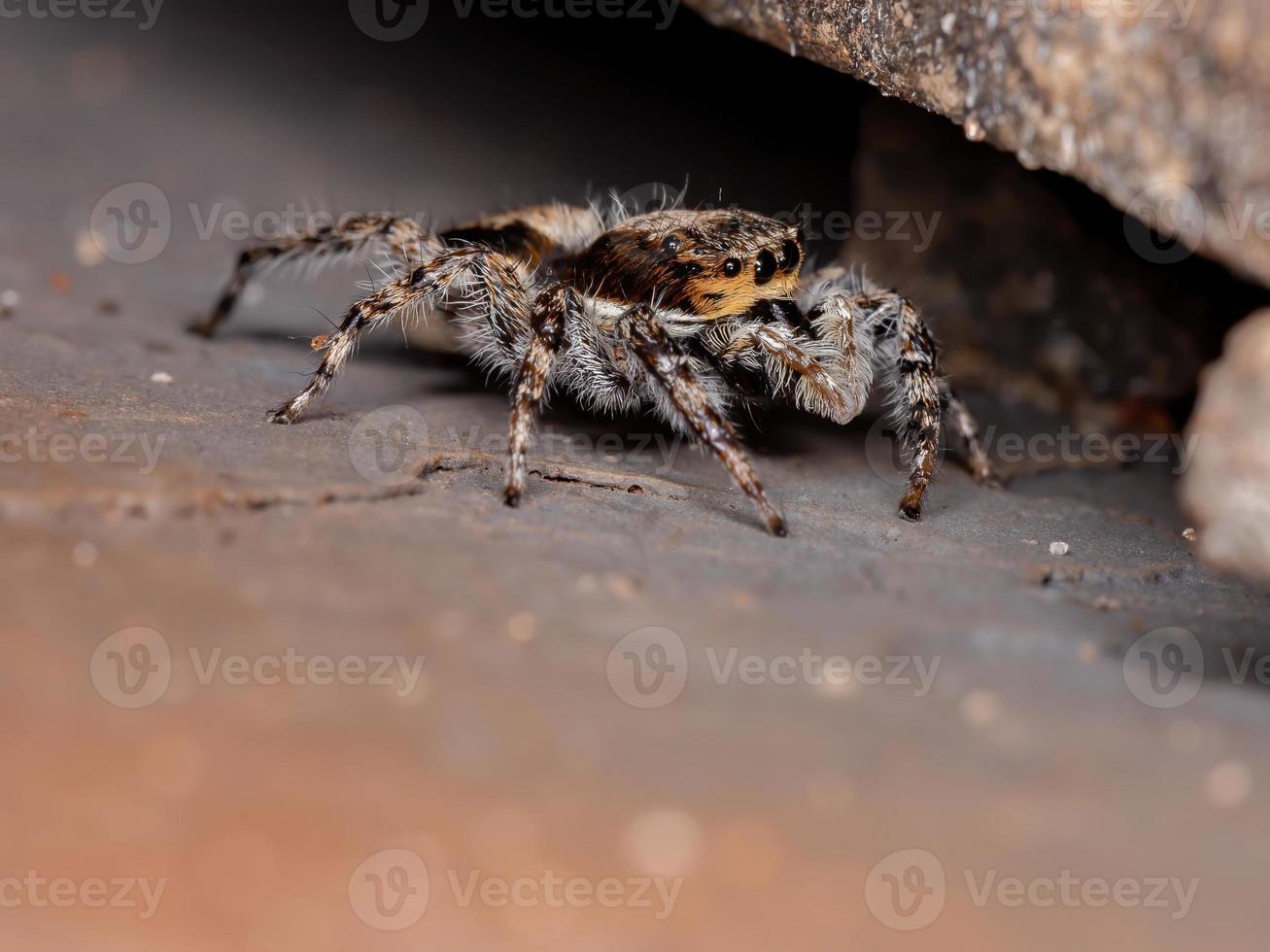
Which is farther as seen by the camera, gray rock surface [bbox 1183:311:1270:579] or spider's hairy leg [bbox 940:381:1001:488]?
spider's hairy leg [bbox 940:381:1001:488]

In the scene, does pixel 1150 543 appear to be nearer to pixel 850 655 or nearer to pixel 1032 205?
pixel 850 655

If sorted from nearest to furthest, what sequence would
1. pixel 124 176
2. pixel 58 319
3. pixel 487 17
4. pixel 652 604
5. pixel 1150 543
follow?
1. pixel 652 604
2. pixel 1150 543
3. pixel 58 319
4. pixel 124 176
5. pixel 487 17

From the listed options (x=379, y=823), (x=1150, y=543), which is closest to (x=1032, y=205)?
(x=1150, y=543)

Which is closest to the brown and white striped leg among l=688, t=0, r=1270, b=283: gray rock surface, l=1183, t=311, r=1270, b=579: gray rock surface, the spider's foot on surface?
the spider's foot on surface

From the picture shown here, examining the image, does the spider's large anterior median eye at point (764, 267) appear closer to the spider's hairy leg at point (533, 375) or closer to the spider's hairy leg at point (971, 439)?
the spider's hairy leg at point (533, 375)

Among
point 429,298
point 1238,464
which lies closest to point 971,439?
point 1238,464

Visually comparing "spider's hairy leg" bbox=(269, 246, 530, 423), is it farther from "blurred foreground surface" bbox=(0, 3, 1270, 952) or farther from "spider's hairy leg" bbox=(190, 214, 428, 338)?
"blurred foreground surface" bbox=(0, 3, 1270, 952)

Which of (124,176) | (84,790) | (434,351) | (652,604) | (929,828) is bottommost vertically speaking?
(84,790)

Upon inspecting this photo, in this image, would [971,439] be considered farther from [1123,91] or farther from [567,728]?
[567,728]

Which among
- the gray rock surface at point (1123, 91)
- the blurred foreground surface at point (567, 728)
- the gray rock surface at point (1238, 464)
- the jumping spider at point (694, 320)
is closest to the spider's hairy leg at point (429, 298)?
the jumping spider at point (694, 320)
